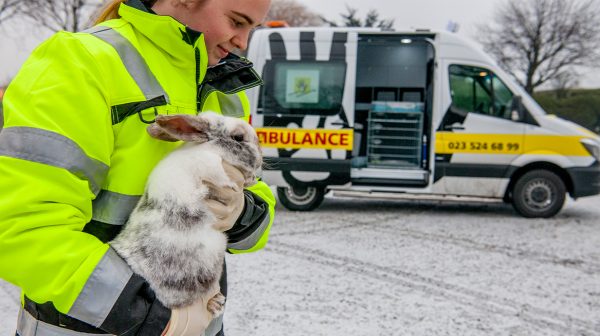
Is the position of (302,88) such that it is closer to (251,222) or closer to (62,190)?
(251,222)

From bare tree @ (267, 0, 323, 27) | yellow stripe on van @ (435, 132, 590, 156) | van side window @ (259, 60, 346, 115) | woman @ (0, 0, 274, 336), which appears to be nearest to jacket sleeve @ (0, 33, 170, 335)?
woman @ (0, 0, 274, 336)

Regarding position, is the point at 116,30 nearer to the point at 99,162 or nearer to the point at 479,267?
the point at 99,162

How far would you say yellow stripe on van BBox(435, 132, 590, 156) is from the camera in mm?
7625

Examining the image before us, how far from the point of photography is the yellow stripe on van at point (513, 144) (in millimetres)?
7625

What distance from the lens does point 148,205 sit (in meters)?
1.16

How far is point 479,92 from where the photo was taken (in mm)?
7766

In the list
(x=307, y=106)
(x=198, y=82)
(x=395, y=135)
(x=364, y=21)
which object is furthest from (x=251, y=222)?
(x=364, y=21)

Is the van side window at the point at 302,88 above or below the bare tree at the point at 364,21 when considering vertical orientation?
below

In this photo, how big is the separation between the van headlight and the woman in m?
7.51

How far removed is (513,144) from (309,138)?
9.61 feet

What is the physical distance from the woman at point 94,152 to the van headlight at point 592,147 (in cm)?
751

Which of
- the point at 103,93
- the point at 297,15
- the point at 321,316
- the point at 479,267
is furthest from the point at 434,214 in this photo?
the point at 297,15

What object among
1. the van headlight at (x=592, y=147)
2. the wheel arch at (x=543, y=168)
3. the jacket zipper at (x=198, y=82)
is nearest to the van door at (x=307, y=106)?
the wheel arch at (x=543, y=168)

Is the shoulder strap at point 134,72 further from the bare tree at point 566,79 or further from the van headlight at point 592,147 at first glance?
the bare tree at point 566,79
